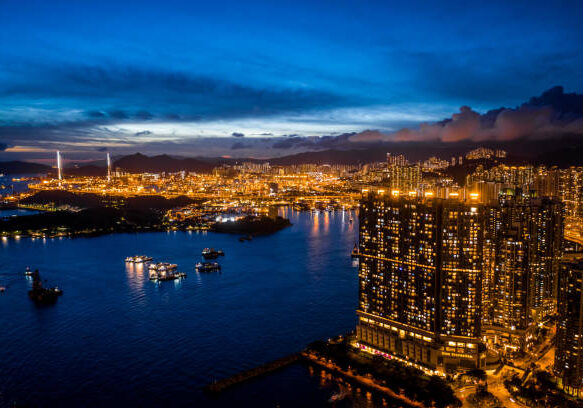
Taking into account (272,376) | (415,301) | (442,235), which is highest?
(442,235)

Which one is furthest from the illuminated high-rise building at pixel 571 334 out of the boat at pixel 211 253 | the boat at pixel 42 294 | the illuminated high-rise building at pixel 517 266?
the boat at pixel 211 253

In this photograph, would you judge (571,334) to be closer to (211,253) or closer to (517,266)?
(517,266)

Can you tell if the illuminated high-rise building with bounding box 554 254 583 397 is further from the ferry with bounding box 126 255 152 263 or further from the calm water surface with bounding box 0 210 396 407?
the ferry with bounding box 126 255 152 263

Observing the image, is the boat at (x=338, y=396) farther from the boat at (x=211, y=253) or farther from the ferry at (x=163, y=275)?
the boat at (x=211, y=253)

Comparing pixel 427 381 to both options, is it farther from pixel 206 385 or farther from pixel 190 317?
pixel 190 317

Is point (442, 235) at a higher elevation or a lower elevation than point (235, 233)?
higher

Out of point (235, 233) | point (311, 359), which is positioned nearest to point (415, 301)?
point (311, 359)

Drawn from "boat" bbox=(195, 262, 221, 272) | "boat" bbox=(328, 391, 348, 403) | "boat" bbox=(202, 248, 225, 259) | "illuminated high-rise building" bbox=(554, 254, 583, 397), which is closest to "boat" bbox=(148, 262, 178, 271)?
"boat" bbox=(195, 262, 221, 272)
